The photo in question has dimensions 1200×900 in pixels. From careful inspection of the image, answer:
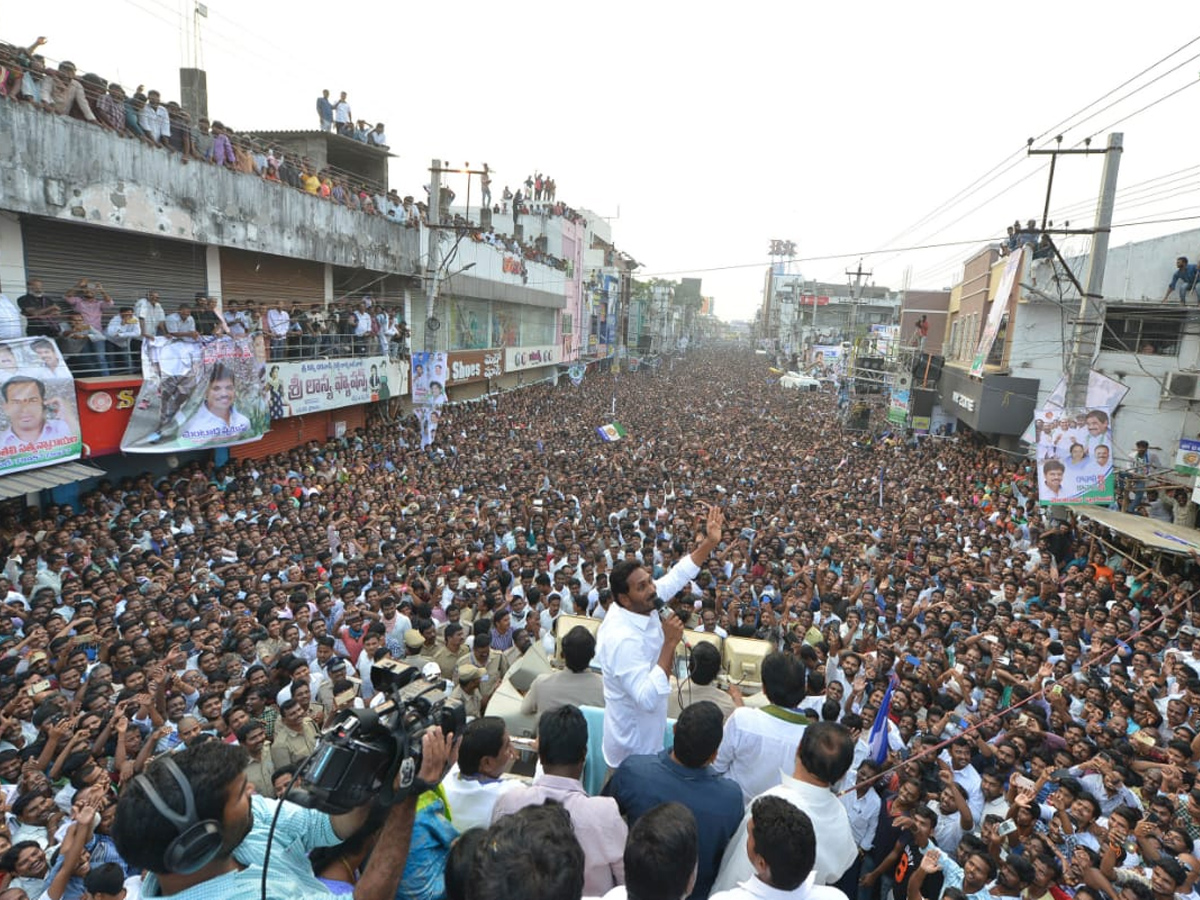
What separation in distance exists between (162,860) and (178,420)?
11.4 metres

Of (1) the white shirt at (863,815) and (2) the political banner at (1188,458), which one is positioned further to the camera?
(2) the political banner at (1188,458)

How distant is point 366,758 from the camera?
6.29ft

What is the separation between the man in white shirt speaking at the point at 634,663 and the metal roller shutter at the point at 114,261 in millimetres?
12007

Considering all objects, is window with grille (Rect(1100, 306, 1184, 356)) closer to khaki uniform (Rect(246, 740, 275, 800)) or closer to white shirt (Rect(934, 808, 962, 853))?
white shirt (Rect(934, 808, 962, 853))

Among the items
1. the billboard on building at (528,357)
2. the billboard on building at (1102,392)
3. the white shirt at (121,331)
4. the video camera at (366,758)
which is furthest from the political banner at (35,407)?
the billboard on building at (528,357)

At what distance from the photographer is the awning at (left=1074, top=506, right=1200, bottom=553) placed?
8633 millimetres

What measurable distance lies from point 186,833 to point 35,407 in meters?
9.80

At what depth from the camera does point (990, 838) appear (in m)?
4.34

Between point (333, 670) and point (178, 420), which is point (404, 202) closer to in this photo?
point (178, 420)

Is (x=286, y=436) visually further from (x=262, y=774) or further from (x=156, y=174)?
(x=262, y=774)

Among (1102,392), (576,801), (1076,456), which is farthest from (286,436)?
(576,801)

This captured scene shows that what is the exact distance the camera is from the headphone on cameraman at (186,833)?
1.74m

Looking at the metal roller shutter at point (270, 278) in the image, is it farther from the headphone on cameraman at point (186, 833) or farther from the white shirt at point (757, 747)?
the headphone on cameraman at point (186, 833)

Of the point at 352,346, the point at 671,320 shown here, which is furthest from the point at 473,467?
the point at 671,320
